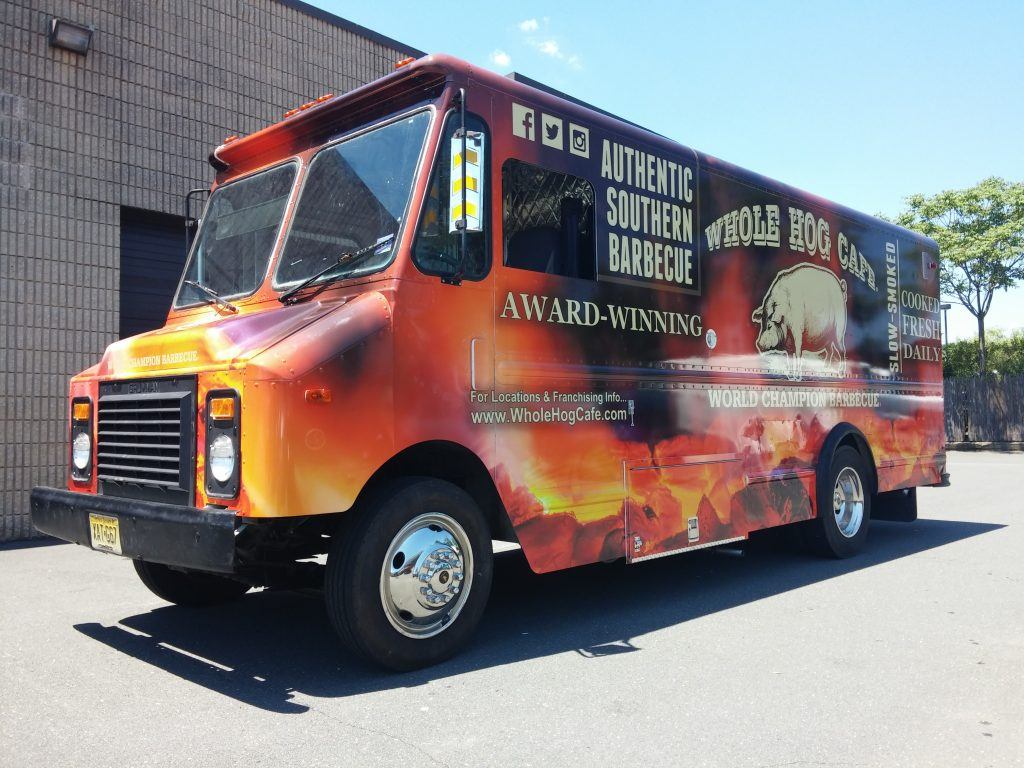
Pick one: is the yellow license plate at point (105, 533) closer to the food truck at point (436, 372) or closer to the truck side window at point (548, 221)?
the food truck at point (436, 372)

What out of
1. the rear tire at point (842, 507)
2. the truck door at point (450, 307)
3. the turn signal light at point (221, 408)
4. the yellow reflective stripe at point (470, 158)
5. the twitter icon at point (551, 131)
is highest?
the twitter icon at point (551, 131)

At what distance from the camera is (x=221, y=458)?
3988 millimetres

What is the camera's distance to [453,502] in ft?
14.7

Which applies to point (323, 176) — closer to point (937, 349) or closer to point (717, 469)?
point (717, 469)

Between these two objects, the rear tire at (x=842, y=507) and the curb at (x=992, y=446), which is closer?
the rear tire at (x=842, y=507)

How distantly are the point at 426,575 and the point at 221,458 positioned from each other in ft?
3.78

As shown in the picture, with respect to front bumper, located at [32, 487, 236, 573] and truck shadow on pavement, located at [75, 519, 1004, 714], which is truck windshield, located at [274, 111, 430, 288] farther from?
truck shadow on pavement, located at [75, 519, 1004, 714]

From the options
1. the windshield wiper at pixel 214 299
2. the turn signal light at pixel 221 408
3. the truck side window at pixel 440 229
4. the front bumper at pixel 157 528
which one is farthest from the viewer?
the windshield wiper at pixel 214 299

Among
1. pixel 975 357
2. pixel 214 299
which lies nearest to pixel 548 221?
pixel 214 299

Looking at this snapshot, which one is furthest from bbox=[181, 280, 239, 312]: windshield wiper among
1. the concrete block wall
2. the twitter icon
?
the concrete block wall

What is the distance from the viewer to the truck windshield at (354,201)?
459 cm

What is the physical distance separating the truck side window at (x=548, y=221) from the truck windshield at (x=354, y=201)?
63cm

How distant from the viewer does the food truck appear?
13.4 feet

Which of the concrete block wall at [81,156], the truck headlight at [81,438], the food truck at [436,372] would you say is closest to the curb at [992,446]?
the food truck at [436,372]
